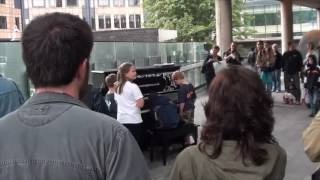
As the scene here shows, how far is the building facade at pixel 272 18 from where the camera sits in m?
84.8

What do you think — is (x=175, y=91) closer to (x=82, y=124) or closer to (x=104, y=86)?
(x=104, y=86)

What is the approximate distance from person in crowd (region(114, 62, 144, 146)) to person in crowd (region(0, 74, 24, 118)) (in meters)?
5.51

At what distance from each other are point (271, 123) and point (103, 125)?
3.93ft

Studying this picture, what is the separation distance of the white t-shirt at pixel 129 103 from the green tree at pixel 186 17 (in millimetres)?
46936

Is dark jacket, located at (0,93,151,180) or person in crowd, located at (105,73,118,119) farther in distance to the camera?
person in crowd, located at (105,73,118,119)

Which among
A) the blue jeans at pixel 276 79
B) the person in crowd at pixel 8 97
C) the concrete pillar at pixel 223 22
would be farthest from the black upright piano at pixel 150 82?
the concrete pillar at pixel 223 22

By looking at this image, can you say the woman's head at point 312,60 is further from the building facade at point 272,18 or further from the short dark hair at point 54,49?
the building facade at point 272,18

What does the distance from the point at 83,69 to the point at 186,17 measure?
55314 millimetres

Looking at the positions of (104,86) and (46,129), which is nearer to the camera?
(46,129)

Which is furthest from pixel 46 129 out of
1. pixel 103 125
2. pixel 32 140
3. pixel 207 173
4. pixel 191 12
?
pixel 191 12

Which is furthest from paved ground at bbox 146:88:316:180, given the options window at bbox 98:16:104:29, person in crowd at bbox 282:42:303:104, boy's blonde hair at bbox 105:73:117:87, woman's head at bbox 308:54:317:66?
window at bbox 98:16:104:29

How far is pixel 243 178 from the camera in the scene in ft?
8.84

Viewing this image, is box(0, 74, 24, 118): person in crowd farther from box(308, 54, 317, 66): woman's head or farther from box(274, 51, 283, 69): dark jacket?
box(274, 51, 283, 69): dark jacket

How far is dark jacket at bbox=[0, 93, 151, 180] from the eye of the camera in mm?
1888
